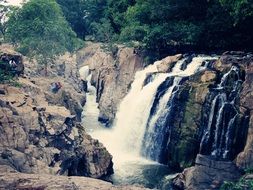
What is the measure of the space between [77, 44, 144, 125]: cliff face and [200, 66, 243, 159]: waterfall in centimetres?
1071

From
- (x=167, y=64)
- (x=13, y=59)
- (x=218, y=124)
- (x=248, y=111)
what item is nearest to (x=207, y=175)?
(x=218, y=124)

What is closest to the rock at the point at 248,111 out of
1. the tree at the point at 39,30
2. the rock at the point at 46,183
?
the rock at the point at 46,183

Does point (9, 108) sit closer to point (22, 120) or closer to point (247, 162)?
point (22, 120)

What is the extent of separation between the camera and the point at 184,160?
25.2 m

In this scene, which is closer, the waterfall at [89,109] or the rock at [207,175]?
the rock at [207,175]

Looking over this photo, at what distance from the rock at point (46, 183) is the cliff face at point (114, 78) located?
1906 centimetres

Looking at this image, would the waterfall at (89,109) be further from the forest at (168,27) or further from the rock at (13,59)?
the rock at (13,59)

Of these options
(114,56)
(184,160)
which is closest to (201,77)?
(184,160)

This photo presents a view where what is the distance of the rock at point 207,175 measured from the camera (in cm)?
2098

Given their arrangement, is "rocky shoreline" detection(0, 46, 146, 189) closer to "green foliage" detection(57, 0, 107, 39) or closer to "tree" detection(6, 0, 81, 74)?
"tree" detection(6, 0, 81, 74)

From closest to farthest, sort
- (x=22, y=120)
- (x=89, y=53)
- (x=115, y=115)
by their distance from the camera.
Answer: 1. (x=22, y=120)
2. (x=115, y=115)
3. (x=89, y=53)

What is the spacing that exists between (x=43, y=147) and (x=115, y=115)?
12.4 meters

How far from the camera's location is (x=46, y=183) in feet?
46.5

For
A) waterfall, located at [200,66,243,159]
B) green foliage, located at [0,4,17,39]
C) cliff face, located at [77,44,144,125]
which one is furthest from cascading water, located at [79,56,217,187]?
green foliage, located at [0,4,17,39]
